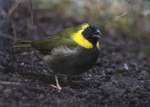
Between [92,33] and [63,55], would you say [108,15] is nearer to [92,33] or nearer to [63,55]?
[92,33]

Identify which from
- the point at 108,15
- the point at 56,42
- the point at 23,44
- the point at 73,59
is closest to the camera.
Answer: the point at 73,59

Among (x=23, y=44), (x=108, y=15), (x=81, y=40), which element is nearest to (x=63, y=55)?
(x=81, y=40)

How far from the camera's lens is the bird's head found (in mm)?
6156

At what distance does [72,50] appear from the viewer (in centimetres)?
610

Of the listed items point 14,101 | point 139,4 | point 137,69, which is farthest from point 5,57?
point 139,4

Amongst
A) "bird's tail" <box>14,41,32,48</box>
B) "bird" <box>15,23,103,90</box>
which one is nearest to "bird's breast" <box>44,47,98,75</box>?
"bird" <box>15,23,103,90</box>

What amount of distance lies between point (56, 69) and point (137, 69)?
65.3 inches

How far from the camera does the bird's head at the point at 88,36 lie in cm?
616

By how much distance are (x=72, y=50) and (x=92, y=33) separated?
1.03 feet

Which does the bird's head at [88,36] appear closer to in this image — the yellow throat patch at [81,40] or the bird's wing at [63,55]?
the yellow throat patch at [81,40]

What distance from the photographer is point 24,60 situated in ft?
23.2

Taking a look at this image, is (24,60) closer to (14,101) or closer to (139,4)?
(14,101)

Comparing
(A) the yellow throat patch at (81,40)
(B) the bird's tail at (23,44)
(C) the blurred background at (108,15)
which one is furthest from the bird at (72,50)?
(C) the blurred background at (108,15)

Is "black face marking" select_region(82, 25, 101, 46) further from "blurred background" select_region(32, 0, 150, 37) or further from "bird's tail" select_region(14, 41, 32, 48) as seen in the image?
"blurred background" select_region(32, 0, 150, 37)
